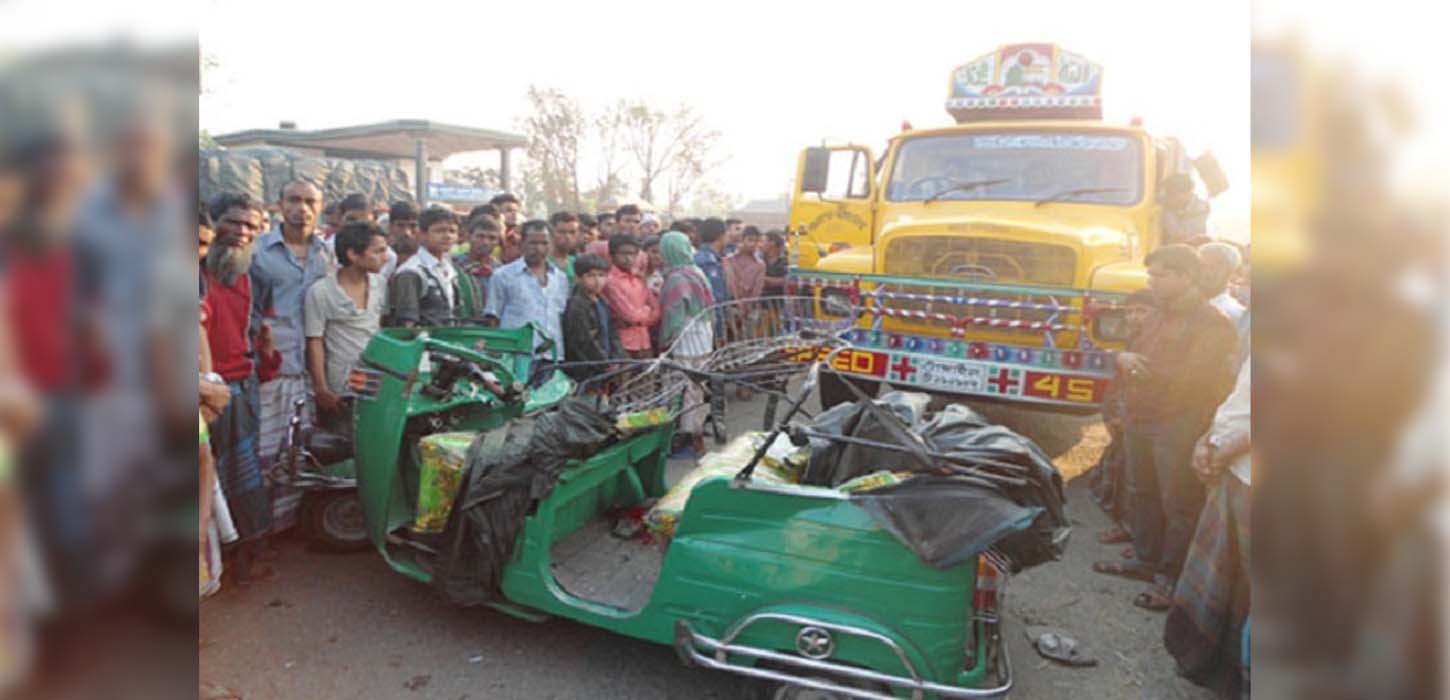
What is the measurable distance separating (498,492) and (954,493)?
169 cm

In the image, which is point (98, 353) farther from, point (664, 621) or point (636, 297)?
point (636, 297)

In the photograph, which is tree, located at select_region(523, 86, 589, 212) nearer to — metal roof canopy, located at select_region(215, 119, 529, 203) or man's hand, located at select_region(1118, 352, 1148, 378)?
metal roof canopy, located at select_region(215, 119, 529, 203)

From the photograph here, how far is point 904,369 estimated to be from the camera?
19.6 feet

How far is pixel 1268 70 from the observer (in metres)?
0.63

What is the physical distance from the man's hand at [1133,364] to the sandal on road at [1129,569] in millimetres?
1021

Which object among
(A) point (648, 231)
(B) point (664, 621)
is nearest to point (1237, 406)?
(B) point (664, 621)

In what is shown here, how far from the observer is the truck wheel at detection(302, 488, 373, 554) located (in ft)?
14.3

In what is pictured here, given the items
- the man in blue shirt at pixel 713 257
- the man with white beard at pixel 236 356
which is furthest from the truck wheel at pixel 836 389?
the man with white beard at pixel 236 356

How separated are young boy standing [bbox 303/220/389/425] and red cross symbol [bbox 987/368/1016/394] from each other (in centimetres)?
392

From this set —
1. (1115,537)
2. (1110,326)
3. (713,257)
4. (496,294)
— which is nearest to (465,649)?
(496,294)

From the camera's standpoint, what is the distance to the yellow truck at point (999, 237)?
219 inches

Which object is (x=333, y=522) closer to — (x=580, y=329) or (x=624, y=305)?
(x=580, y=329)

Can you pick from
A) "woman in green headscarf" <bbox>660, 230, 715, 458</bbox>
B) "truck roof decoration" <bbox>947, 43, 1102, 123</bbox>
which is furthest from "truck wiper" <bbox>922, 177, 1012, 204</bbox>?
"woman in green headscarf" <bbox>660, 230, 715, 458</bbox>

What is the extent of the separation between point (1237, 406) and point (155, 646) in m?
3.07
